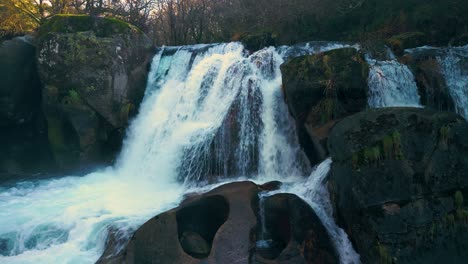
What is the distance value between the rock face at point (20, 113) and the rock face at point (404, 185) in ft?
30.0

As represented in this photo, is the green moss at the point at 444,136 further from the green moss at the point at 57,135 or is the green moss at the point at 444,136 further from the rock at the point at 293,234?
the green moss at the point at 57,135

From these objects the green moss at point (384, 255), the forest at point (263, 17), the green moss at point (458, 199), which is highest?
the forest at point (263, 17)

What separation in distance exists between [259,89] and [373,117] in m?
4.11

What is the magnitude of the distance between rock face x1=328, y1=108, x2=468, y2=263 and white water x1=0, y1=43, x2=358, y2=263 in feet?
2.02

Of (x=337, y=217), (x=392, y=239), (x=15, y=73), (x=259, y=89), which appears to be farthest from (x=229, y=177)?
(x=15, y=73)

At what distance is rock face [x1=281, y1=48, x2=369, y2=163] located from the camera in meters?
7.48

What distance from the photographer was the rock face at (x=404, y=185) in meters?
4.58

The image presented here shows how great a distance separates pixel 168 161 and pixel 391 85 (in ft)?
18.4

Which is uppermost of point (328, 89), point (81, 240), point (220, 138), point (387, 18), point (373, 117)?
point (387, 18)

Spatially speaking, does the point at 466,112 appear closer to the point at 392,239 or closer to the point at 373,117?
the point at 373,117

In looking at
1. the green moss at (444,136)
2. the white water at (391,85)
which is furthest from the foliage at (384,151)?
the white water at (391,85)

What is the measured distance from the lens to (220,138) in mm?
8719

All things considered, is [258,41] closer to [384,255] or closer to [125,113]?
[125,113]

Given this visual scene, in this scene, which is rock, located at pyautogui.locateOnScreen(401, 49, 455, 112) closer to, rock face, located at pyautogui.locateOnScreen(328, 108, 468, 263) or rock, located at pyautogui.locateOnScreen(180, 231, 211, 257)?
rock face, located at pyautogui.locateOnScreen(328, 108, 468, 263)
